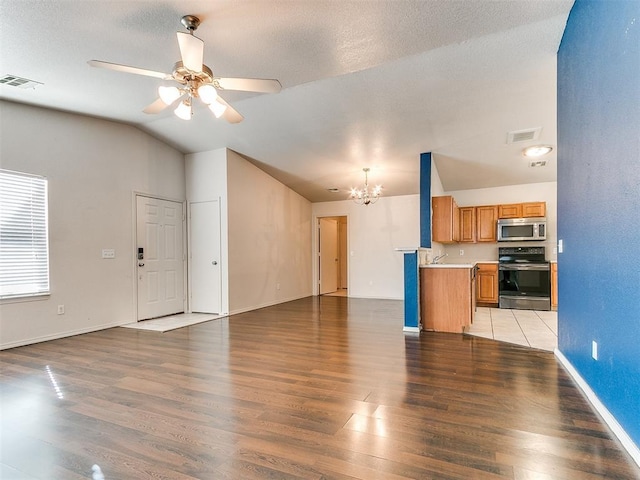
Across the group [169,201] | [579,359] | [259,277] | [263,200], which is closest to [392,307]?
[259,277]

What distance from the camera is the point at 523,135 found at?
489 cm

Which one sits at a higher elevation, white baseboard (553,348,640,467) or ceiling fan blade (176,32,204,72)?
ceiling fan blade (176,32,204,72)

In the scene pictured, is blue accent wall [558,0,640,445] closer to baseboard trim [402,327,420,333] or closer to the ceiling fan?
baseboard trim [402,327,420,333]

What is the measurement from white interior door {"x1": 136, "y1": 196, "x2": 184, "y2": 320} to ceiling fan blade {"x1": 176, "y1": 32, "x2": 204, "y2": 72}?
11.7 ft

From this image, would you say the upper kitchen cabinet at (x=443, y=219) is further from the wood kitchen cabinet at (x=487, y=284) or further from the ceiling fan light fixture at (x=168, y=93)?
the ceiling fan light fixture at (x=168, y=93)

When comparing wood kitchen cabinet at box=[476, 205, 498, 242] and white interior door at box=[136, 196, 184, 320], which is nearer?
white interior door at box=[136, 196, 184, 320]

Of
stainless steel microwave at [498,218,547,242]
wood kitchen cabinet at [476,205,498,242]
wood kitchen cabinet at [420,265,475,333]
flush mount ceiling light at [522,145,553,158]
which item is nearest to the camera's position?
wood kitchen cabinet at [420,265,475,333]

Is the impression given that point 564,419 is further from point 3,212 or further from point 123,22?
point 3,212

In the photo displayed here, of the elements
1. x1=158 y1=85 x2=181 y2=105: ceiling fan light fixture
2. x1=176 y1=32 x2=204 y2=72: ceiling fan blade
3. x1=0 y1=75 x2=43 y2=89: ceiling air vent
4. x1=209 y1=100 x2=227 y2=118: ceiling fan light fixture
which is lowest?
x1=209 y1=100 x2=227 y2=118: ceiling fan light fixture

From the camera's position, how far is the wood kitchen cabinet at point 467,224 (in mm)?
7066

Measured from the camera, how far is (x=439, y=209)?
19.4 feet

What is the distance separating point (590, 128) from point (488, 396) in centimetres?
203

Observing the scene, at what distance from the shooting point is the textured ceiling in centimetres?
259

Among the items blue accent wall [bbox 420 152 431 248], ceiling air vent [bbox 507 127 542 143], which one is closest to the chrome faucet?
blue accent wall [bbox 420 152 431 248]
